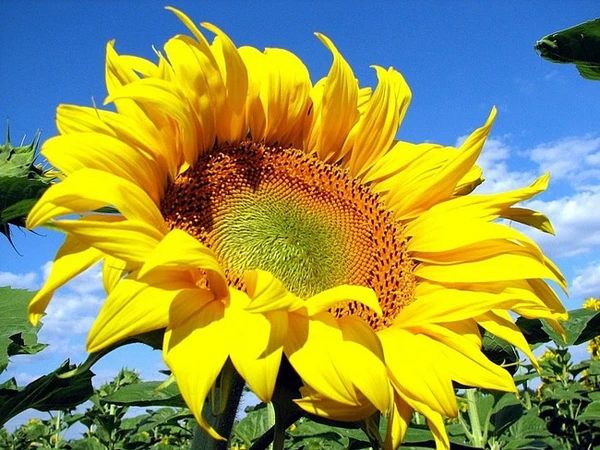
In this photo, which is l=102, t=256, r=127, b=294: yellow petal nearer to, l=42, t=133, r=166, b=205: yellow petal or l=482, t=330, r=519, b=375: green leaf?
l=42, t=133, r=166, b=205: yellow petal

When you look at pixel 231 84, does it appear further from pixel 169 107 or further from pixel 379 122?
pixel 379 122

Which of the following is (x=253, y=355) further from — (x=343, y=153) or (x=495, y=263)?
(x=343, y=153)

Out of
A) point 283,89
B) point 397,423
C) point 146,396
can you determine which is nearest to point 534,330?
point 397,423

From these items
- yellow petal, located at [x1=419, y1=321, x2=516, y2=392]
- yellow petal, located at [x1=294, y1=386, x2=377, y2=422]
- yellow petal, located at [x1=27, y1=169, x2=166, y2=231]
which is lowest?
yellow petal, located at [x1=294, y1=386, x2=377, y2=422]

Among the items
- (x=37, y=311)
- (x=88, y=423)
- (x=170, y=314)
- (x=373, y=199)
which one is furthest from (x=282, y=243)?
(x=88, y=423)

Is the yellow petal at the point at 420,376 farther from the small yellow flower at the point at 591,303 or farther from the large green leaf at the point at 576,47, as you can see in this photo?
the small yellow flower at the point at 591,303

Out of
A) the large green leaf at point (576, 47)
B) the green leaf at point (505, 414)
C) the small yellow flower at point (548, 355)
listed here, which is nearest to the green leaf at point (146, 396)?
the large green leaf at point (576, 47)

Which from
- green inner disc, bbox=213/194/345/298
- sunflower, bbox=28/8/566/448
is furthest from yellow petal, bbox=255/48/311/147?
green inner disc, bbox=213/194/345/298
